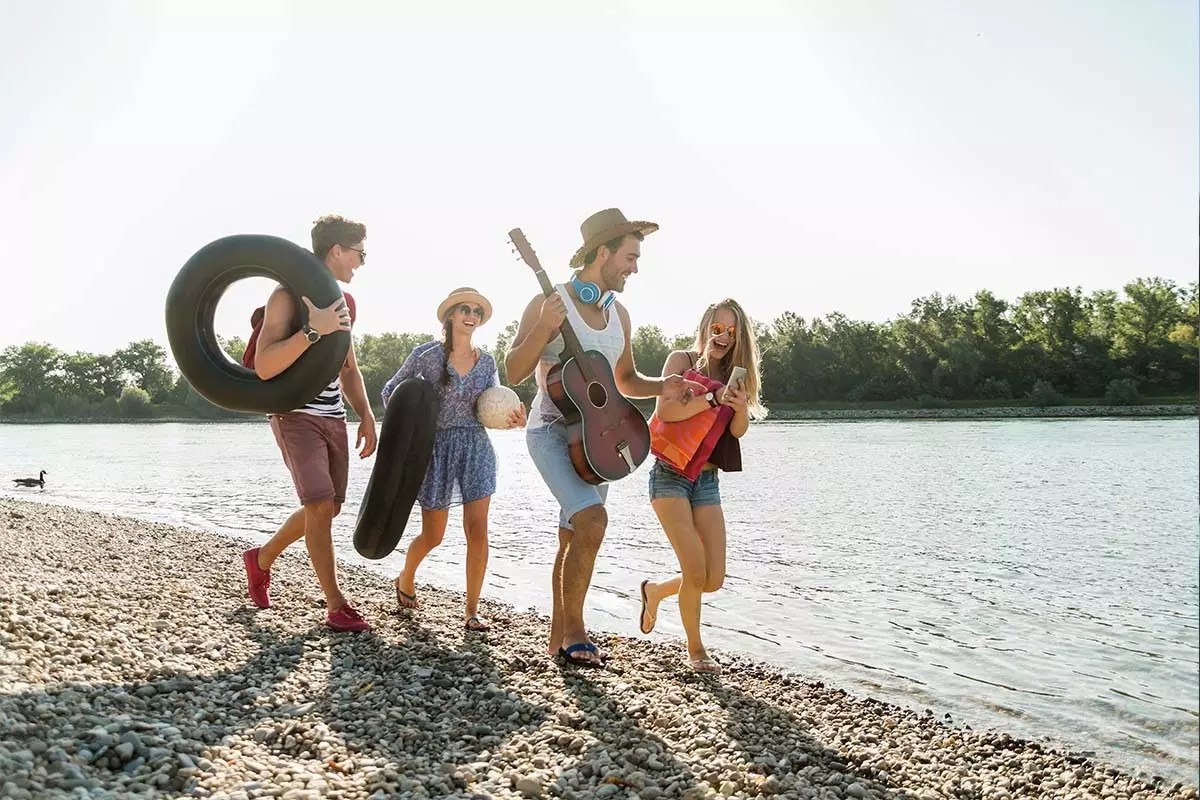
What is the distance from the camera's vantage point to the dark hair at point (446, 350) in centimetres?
568

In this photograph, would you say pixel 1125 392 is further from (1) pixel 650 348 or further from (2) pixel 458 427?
(2) pixel 458 427

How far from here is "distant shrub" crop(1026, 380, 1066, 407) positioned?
80.3m

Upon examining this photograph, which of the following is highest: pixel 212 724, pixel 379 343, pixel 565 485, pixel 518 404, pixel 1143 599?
pixel 379 343

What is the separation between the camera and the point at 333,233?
17.1ft

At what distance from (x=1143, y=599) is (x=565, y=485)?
757 cm

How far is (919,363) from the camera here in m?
90.1

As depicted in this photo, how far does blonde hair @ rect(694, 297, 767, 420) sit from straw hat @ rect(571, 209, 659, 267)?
71 cm

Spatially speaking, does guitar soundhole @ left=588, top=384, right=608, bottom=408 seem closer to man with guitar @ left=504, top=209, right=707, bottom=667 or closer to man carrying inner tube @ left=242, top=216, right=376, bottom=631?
man with guitar @ left=504, top=209, right=707, bottom=667

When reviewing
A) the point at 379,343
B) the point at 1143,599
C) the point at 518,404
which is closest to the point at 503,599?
the point at 518,404

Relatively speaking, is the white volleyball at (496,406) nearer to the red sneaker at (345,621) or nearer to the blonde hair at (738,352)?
the blonde hair at (738,352)

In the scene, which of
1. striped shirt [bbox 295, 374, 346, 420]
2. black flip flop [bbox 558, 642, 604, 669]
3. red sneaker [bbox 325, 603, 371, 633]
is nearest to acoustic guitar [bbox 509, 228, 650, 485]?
black flip flop [bbox 558, 642, 604, 669]

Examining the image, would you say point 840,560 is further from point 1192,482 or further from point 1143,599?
point 1192,482

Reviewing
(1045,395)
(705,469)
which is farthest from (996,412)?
(705,469)

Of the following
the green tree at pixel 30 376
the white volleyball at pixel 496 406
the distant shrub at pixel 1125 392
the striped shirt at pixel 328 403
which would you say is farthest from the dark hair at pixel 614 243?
the green tree at pixel 30 376
